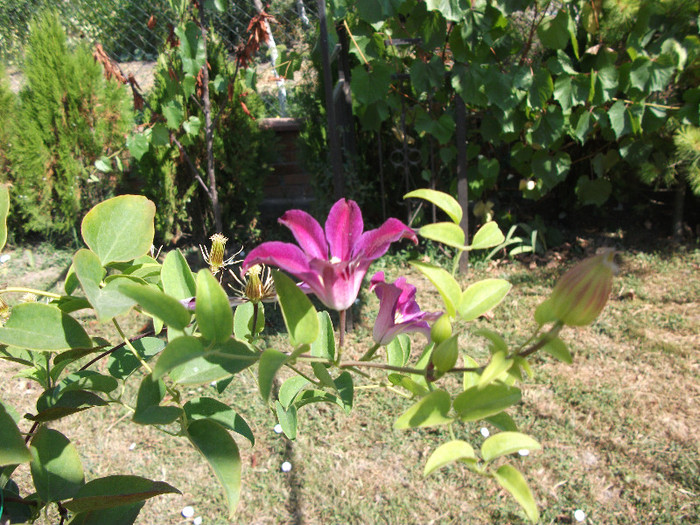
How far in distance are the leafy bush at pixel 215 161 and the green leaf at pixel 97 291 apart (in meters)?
2.99

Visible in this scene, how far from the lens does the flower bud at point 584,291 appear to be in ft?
1.13

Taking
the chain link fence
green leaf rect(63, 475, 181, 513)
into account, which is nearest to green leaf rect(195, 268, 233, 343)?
green leaf rect(63, 475, 181, 513)

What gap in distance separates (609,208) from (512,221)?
749mm

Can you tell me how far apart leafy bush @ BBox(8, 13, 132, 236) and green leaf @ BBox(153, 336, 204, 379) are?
371 cm

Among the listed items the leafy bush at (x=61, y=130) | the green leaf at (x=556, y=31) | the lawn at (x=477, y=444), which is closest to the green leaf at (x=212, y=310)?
the lawn at (x=477, y=444)

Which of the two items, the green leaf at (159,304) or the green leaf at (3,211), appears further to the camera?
the green leaf at (3,211)

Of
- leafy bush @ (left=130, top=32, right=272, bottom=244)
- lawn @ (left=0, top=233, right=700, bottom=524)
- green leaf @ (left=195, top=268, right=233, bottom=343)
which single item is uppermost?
green leaf @ (left=195, top=268, right=233, bottom=343)

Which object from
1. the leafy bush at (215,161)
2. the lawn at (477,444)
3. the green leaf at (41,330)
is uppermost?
the green leaf at (41,330)

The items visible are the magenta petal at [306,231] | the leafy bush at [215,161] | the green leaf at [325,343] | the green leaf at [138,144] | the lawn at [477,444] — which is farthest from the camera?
the leafy bush at [215,161]

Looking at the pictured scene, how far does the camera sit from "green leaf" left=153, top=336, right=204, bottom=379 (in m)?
0.35

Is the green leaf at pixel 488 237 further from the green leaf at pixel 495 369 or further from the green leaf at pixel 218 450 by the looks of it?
the green leaf at pixel 218 450

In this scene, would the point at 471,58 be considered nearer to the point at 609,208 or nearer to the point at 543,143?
the point at 543,143

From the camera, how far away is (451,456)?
0.37 meters

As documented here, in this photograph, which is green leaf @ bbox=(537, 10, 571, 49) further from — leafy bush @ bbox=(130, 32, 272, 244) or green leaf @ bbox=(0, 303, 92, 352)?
green leaf @ bbox=(0, 303, 92, 352)
